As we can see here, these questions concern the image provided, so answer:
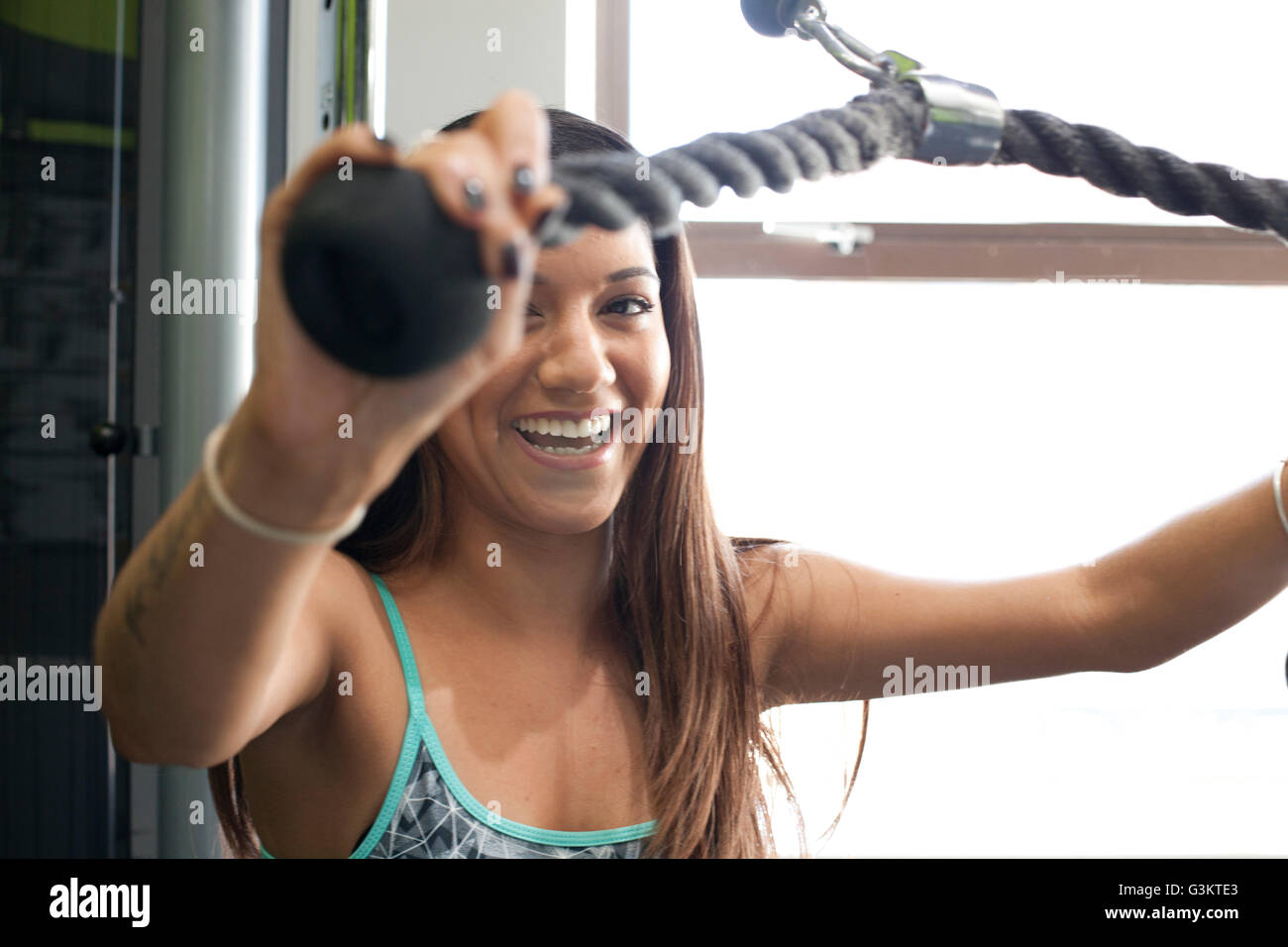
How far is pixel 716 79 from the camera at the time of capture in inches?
29.4

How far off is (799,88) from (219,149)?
1.72ft

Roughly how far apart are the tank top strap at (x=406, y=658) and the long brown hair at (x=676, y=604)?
3 centimetres

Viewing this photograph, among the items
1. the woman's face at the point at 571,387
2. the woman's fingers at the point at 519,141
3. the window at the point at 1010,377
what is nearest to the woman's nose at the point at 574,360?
the woman's face at the point at 571,387

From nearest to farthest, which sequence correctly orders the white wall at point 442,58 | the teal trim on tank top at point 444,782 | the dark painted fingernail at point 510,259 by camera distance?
the dark painted fingernail at point 510,259 < the teal trim on tank top at point 444,782 < the white wall at point 442,58

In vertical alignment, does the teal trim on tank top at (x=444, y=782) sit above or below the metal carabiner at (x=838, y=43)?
below

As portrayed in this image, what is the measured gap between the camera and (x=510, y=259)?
0.39 ft

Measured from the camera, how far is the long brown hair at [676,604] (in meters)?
0.40

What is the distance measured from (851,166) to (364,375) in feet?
0.37

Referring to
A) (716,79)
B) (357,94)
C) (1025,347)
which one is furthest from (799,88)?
(357,94)

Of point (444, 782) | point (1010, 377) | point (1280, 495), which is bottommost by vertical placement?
point (444, 782)

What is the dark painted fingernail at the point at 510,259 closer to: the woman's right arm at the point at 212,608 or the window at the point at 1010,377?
the woman's right arm at the point at 212,608

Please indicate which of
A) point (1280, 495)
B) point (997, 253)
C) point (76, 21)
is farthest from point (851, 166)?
point (997, 253)

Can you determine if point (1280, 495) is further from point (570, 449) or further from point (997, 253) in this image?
point (997, 253)

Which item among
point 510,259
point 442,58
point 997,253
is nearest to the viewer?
point 510,259
